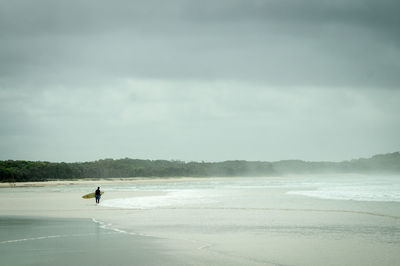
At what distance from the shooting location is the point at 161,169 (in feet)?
440

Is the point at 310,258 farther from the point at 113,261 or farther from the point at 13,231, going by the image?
the point at 13,231

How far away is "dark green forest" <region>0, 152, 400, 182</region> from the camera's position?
322ft

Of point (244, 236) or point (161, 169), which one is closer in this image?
point (244, 236)

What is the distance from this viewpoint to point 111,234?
16219 millimetres

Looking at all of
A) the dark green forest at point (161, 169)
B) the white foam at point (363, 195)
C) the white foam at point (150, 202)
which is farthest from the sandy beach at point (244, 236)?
the dark green forest at point (161, 169)

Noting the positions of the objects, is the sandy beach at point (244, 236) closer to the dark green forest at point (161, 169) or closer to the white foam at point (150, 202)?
the white foam at point (150, 202)

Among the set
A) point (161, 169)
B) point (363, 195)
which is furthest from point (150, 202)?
point (161, 169)

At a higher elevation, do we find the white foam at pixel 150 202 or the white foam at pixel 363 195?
the white foam at pixel 150 202

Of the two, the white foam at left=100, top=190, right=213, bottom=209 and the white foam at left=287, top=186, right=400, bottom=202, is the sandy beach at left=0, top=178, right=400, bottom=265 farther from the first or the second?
the white foam at left=287, top=186, right=400, bottom=202

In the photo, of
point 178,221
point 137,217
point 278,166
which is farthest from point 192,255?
point 278,166

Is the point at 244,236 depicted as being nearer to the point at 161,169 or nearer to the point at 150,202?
the point at 150,202

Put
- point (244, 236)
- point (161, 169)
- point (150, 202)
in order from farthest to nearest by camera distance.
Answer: point (161, 169)
point (150, 202)
point (244, 236)

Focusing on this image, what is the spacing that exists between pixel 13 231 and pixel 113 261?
7.81 metres

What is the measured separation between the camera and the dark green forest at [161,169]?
9800 cm
